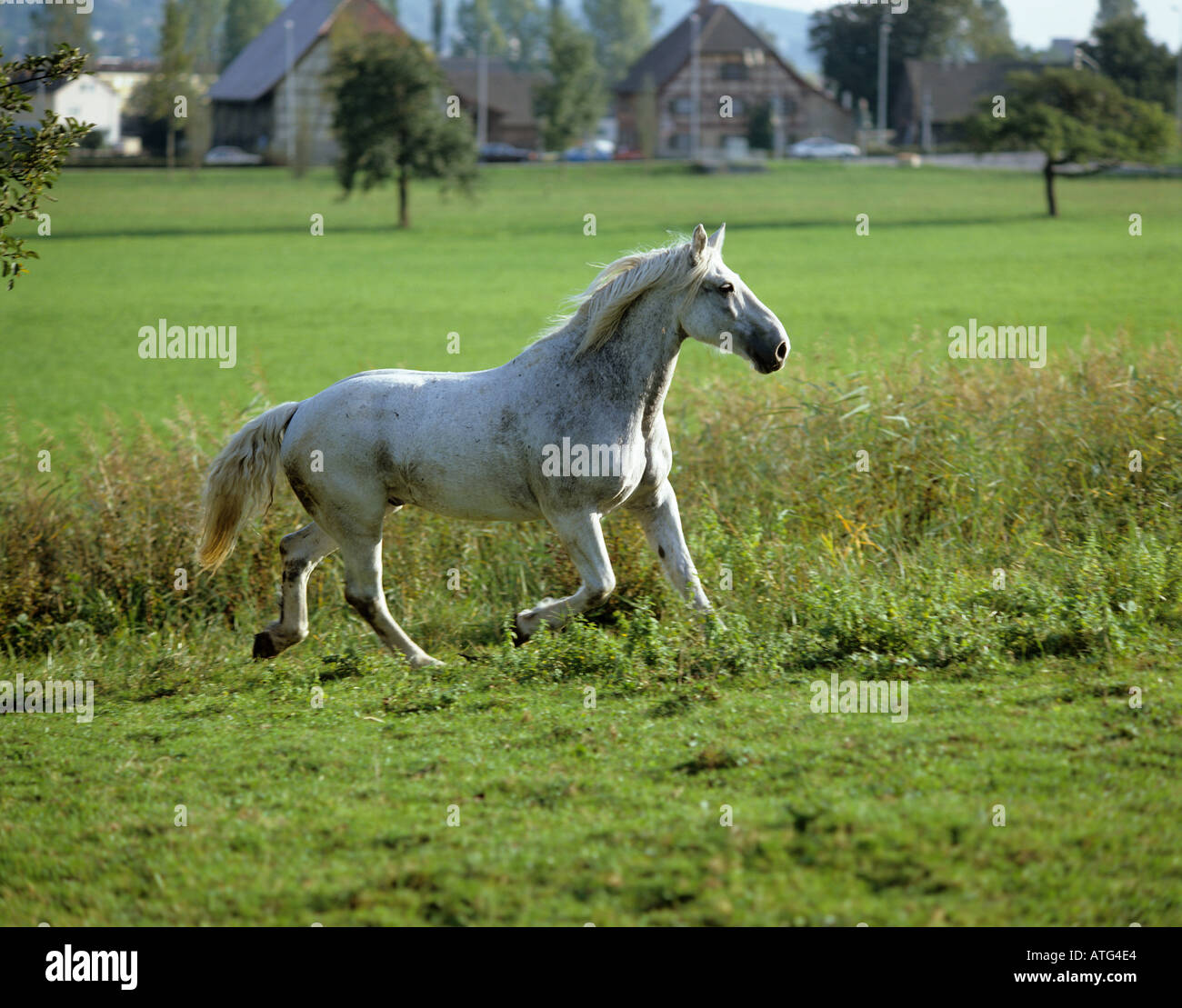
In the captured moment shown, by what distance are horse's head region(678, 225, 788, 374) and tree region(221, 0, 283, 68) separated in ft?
414

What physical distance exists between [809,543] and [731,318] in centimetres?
250

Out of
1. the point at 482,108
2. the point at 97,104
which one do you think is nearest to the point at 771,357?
the point at 482,108

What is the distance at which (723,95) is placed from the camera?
82.4m

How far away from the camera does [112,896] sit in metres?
4.56

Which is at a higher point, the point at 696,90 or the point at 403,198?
the point at 696,90

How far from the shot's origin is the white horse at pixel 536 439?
6922 millimetres

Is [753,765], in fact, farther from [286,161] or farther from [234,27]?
[234,27]

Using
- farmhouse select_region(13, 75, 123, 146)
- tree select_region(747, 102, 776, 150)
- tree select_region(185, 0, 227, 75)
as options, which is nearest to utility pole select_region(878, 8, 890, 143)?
tree select_region(747, 102, 776, 150)

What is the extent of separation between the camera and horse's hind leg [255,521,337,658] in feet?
24.3

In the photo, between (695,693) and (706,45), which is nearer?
(695,693)

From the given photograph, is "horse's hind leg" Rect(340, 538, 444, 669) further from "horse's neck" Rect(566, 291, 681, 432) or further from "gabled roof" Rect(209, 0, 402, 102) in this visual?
"gabled roof" Rect(209, 0, 402, 102)

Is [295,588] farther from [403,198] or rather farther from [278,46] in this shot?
[278,46]
